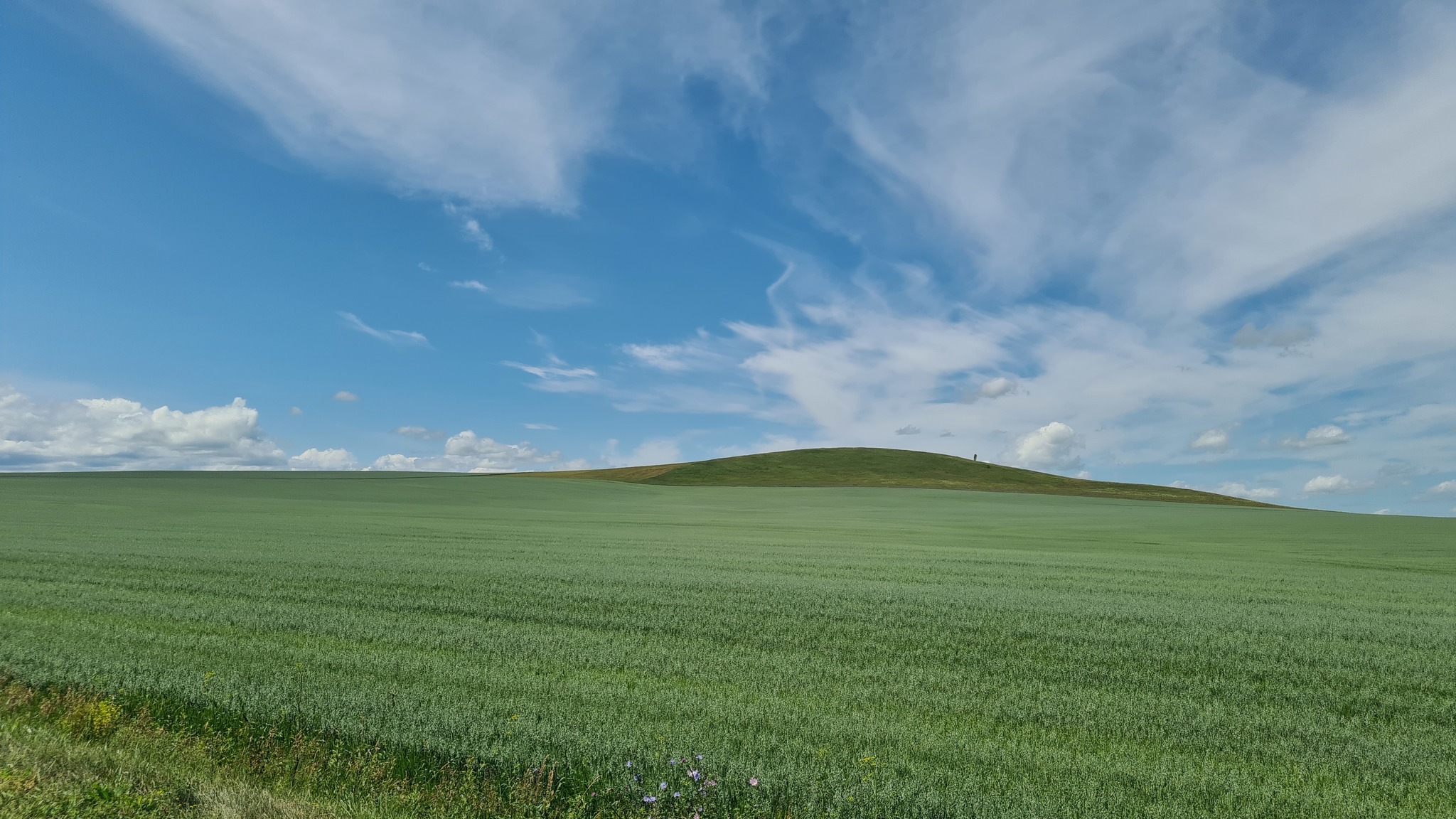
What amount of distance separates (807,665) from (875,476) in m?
91.5

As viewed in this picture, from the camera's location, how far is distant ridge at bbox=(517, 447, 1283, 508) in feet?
292

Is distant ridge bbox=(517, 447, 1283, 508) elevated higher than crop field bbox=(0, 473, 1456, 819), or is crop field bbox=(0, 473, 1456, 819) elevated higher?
distant ridge bbox=(517, 447, 1283, 508)

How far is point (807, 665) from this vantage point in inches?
329

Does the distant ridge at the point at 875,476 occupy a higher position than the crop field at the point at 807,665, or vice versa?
the distant ridge at the point at 875,476

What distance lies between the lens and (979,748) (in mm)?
5859

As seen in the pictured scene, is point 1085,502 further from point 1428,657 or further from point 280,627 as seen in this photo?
point 280,627

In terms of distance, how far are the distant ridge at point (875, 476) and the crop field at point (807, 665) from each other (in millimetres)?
69884

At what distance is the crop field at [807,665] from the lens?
541cm

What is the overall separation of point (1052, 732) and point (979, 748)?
92 centimetres

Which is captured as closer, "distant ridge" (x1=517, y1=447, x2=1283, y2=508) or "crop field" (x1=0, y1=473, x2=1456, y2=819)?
"crop field" (x1=0, y1=473, x2=1456, y2=819)

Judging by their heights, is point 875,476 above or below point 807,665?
above

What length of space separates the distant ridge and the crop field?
6988 cm

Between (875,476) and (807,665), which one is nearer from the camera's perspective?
(807,665)

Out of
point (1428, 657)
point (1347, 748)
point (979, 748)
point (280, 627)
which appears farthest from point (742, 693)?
point (1428, 657)
